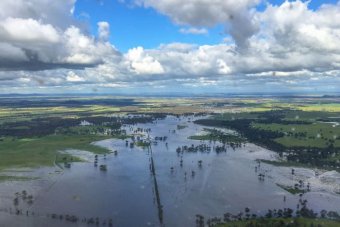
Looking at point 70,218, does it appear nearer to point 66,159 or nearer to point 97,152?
point 66,159

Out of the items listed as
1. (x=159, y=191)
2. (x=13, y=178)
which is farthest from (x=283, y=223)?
(x=13, y=178)

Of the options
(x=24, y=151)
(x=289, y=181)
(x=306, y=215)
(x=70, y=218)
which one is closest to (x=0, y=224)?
(x=70, y=218)

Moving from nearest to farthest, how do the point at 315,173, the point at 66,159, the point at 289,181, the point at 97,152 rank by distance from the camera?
the point at 289,181
the point at 315,173
the point at 66,159
the point at 97,152

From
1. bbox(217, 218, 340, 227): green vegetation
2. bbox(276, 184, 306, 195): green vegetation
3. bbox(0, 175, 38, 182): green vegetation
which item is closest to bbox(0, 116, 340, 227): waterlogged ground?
bbox(276, 184, 306, 195): green vegetation

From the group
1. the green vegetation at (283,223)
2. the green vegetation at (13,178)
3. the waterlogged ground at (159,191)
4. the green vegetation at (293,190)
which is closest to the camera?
the green vegetation at (283,223)

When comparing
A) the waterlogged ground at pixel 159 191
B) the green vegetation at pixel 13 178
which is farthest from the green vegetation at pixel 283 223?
the green vegetation at pixel 13 178

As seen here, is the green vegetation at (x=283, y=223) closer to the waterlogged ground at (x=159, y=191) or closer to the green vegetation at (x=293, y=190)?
the waterlogged ground at (x=159, y=191)

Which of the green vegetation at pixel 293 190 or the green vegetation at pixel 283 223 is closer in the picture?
the green vegetation at pixel 283 223
